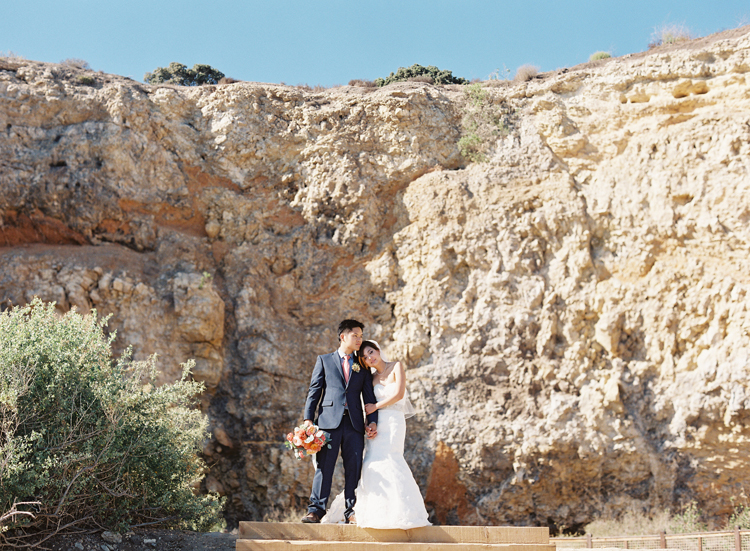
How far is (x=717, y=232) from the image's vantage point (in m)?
11.4

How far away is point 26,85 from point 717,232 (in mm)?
14803

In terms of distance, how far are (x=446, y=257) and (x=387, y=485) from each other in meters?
8.39

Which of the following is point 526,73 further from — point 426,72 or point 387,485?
point 387,485

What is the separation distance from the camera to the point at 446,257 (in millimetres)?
13211

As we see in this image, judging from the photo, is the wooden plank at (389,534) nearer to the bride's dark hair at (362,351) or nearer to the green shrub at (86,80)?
the bride's dark hair at (362,351)

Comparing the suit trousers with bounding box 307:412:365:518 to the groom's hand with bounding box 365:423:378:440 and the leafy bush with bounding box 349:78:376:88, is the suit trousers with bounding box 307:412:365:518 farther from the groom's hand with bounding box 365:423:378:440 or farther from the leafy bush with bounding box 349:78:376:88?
the leafy bush with bounding box 349:78:376:88

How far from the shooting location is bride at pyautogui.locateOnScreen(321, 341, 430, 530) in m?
5.10

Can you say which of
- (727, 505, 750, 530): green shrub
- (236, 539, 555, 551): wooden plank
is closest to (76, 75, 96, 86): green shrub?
(236, 539, 555, 551): wooden plank

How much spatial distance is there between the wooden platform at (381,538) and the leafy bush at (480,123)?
33.7 ft

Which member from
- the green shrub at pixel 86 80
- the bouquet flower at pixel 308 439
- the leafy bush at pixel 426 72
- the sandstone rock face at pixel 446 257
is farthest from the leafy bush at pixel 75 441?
the leafy bush at pixel 426 72

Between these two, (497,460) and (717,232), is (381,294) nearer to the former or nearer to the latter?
(497,460)

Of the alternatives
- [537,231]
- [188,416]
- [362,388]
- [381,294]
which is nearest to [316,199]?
[381,294]

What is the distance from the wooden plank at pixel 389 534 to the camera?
4949 millimetres

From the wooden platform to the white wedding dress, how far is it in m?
0.10
